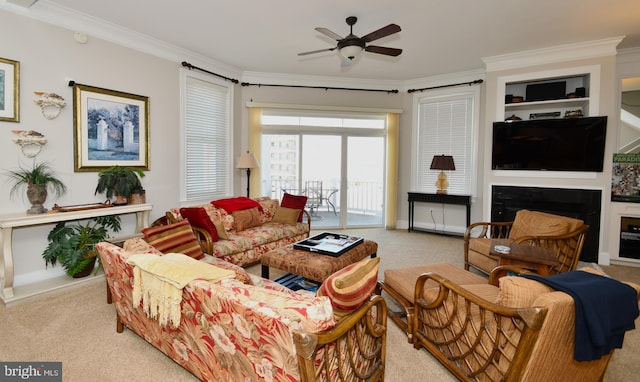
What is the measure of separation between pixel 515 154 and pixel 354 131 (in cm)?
288

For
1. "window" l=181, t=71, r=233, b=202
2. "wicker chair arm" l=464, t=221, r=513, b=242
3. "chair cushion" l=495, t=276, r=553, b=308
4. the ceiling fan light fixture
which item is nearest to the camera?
"chair cushion" l=495, t=276, r=553, b=308

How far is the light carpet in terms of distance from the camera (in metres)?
2.03

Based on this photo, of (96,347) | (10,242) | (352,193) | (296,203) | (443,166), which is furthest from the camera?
(352,193)

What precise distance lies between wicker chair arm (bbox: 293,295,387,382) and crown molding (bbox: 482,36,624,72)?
185 inches

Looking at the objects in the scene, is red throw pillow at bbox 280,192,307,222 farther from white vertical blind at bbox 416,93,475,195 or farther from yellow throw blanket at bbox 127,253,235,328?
yellow throw blanket at bbox 127,253,235,328

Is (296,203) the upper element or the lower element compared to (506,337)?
upper

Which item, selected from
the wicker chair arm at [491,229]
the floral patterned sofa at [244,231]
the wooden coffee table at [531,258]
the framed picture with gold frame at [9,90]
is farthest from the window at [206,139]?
the wooden coffee table at [531,258]

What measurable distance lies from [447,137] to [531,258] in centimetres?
381

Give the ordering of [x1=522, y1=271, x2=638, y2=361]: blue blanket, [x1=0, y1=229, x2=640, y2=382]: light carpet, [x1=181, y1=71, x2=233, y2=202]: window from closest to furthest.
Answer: [x1=522, y1=271, x2=638, y2=361]: blue blanket → [x1=0, y1=229, x2=640, y2=382]: light carpet → [x1=181, y1=71, x2=233, y2=202]: window

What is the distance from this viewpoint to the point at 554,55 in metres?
4.50

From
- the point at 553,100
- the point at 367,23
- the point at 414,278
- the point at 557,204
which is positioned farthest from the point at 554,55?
the point at 414,278

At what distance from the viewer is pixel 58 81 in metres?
3.49

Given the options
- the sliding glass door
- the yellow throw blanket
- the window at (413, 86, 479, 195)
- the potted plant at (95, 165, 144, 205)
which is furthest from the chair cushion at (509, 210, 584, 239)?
the potted plant at (95, 165, 144, 205)

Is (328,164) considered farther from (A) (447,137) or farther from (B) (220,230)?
(B) (220,230)
